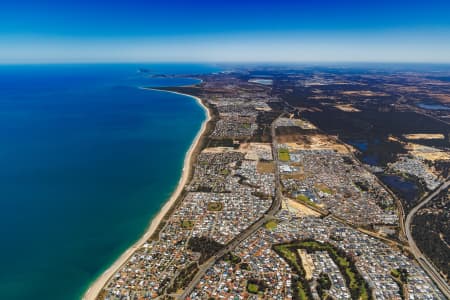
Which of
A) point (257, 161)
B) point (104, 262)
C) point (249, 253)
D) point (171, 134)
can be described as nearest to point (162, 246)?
point (104, 262)

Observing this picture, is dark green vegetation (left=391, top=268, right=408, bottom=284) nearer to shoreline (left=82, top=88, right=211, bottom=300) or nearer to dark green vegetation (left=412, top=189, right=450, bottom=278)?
dark green vegetation (left=412, top=189, right=450, bottom=278)

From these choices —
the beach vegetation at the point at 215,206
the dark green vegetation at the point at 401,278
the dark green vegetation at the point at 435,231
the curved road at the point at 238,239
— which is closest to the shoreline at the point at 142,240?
the beach vegetation at the point at 215,206

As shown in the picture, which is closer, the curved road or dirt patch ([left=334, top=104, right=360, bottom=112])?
the curved road

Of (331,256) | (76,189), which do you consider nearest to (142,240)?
(76,189)

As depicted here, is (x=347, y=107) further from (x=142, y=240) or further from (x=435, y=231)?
(x=142, y=240)

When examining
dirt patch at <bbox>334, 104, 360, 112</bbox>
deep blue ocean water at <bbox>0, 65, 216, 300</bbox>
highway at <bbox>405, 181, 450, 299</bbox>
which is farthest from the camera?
dirt patch at <bbox>334, 104, 360, 112</bbox>

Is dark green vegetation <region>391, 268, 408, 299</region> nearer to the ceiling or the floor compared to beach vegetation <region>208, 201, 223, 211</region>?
nearer to the floor

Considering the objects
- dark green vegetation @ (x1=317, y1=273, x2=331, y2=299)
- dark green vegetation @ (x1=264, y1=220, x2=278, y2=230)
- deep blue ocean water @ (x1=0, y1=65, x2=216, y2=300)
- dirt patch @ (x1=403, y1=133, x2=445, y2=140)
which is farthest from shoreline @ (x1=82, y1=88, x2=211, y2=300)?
dirt patch @ (x1=403, y1=133, x2=445, y2=140)

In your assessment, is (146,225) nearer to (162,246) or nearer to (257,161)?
(162,246)
